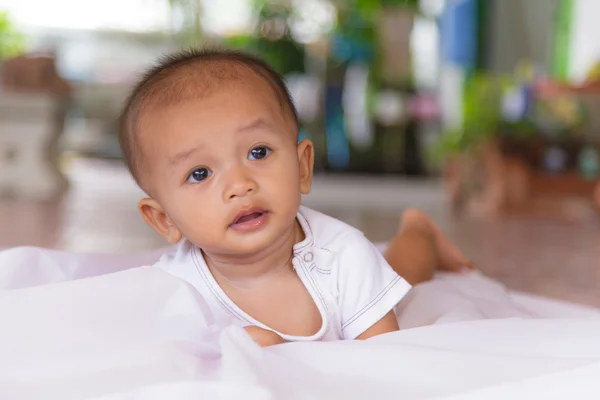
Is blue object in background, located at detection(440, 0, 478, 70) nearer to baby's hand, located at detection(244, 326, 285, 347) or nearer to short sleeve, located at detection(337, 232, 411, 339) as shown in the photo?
short sleeve, located at detection(337, 232, 411, 339)

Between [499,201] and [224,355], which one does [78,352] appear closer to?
[224,355]

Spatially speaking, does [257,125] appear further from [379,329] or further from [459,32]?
[459,32]

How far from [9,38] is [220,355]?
7.80 meters

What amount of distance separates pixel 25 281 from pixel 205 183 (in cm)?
32

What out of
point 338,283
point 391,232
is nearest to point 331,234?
point 338,283

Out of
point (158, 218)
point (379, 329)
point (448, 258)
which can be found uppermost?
point (158, 218)

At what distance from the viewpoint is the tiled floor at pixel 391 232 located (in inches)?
99.1

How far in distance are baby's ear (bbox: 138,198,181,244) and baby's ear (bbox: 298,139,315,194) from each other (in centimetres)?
17

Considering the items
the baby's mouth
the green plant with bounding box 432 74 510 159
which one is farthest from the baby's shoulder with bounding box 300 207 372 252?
the green plant with bounding box 432 74 510 159

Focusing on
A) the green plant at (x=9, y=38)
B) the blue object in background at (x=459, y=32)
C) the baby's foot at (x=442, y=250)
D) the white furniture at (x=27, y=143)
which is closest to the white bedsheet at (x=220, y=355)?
the baby's foot at (x=442, y=250)

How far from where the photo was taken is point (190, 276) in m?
1.08

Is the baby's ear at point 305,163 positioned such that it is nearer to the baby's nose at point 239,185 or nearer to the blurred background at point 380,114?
the baby's nose at point 239,185

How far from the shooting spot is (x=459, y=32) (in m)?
6.59

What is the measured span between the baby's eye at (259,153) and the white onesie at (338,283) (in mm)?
143
